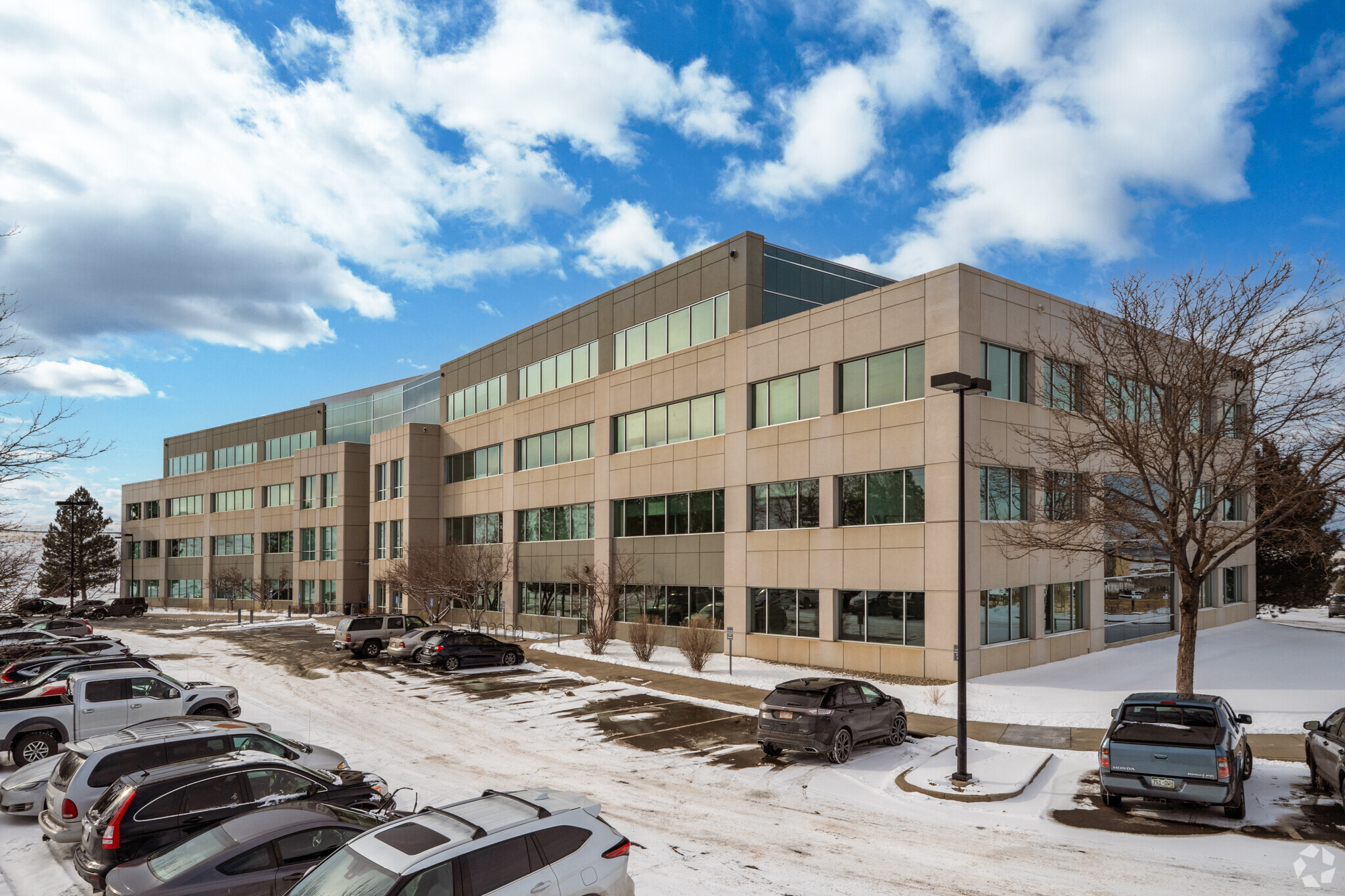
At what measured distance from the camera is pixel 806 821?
42.0 feet

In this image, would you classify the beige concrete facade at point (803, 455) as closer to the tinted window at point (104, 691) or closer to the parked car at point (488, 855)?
the parked car at point (488, 855)

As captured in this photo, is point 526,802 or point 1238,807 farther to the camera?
point 1238,807

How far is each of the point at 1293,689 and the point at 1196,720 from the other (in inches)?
518

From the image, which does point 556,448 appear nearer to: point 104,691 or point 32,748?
point 104,691

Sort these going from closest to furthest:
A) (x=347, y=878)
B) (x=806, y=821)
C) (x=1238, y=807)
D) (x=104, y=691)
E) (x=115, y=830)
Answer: (x=347, y=878) → (x=115, y=830) → (x=1238, y=807) → (x=806, y=821) → (x=104, y=691)

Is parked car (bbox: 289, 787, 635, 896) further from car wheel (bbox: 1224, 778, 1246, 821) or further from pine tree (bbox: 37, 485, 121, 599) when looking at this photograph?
pine tree (bbox: 37, 485, 121, 599)

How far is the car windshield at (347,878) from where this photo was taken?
638 cm

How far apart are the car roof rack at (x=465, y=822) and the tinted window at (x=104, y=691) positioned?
44.5 ft

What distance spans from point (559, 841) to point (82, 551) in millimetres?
91700

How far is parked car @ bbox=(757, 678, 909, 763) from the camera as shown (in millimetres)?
15961

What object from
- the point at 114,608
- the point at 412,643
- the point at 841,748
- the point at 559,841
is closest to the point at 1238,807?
the point at 841,748

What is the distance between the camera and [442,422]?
5653cm

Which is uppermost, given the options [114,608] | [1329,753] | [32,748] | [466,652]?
[1329,753]

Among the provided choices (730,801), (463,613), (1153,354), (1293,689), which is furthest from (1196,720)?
(463,613)
